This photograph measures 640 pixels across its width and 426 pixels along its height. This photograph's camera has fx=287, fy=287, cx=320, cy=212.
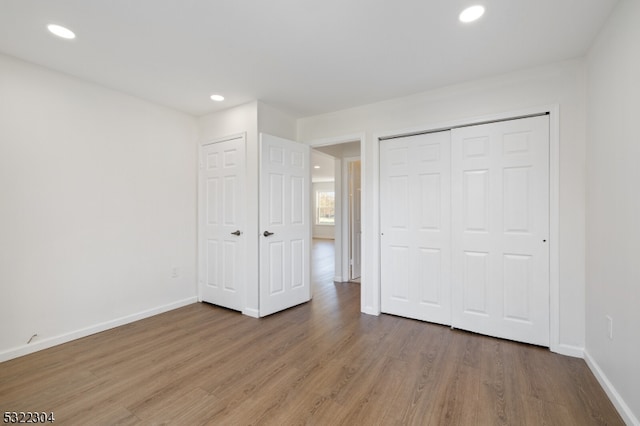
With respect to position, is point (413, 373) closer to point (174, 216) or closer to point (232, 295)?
point (232, 295)

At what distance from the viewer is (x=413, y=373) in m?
2.17

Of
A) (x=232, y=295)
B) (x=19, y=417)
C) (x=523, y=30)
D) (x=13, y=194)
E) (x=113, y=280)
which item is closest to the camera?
(x=19, y=417)

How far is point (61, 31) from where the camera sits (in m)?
2.05

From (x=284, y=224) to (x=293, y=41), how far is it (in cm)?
201

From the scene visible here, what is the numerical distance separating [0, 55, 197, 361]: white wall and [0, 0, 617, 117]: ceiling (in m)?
0.33

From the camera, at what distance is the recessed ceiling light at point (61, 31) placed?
79.0 inches

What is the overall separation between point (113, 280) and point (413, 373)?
121 inches

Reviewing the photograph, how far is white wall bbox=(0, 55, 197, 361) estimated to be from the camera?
95.3 inches

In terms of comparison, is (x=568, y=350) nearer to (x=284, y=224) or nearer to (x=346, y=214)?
(x=284, y=224)

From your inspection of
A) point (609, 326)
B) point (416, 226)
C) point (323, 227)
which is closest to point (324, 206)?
point (323, 227)

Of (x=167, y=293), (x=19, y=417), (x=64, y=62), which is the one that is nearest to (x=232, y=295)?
(x=167, y=293)

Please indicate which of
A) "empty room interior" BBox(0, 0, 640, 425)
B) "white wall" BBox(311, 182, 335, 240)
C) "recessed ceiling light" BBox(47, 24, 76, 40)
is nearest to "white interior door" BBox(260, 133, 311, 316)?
"empty room interior" BBox(0, 0, 640, 425)

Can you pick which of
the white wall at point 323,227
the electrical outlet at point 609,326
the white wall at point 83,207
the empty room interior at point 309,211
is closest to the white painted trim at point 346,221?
the empty room interior at point 309,211

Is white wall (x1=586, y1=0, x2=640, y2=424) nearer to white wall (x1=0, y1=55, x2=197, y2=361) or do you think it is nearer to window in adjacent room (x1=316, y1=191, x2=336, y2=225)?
white wall (x1=0, y1=55, x2=197, y2=361)
